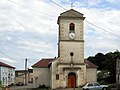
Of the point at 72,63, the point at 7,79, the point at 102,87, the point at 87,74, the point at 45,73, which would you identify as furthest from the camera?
the point at 7,79

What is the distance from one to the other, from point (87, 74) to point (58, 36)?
372 inches

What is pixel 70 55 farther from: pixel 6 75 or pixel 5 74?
pixel 6 75

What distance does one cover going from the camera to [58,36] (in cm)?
6269

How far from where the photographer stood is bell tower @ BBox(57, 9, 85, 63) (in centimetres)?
6041

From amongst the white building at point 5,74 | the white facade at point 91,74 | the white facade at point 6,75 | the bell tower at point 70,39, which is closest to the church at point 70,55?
the bell tower at point 70,39

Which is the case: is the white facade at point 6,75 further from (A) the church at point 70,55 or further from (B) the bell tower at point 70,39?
(B) the bell tower at point 70,39

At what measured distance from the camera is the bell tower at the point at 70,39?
60.4 metres

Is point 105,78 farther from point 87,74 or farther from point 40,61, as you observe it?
point 40,61

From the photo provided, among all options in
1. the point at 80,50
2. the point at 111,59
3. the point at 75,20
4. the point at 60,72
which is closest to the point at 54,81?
the point at 60,72

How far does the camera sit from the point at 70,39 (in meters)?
60.5

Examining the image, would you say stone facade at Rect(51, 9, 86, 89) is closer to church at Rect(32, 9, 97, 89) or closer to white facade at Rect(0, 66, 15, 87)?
church at Rect(32, 9, 97, 89)

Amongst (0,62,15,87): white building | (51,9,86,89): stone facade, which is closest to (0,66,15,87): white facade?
(0,62,15,87): white building

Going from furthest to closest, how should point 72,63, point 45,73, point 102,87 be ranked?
point 45,73, point 72,63, point 102,87

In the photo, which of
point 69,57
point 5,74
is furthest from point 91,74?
point 5,74
